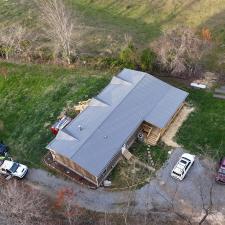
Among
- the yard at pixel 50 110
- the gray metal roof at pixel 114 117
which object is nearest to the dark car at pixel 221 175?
the yard at pixel 50 110

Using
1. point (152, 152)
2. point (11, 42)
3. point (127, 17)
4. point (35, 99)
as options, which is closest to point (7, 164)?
point (35, 99)

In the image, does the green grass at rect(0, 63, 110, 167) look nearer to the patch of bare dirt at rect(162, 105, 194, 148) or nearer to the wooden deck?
the wooden deck

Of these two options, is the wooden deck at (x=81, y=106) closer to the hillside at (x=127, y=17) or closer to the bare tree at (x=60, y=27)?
the bare tree at (x=60, y=27)

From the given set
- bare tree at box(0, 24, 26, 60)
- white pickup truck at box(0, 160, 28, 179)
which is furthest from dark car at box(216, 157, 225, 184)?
bare tree at box(0, 24, 26, 60)

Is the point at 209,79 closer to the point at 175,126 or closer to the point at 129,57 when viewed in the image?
Answer: the point at 175,126

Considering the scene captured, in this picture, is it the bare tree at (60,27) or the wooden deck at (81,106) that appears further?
the bare tree at (60,27)
